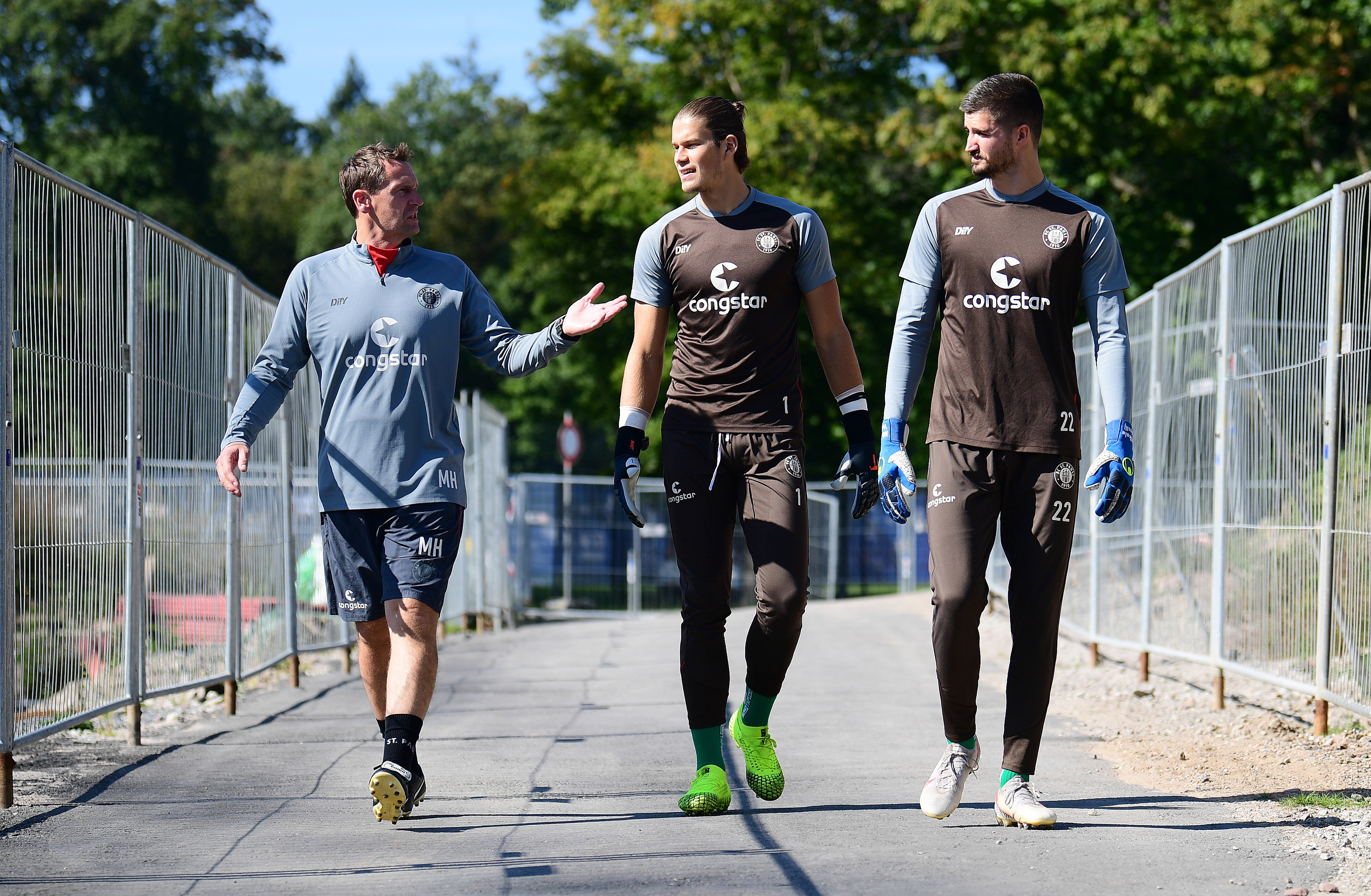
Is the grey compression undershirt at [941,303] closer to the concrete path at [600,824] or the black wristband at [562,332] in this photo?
the black wristband at [562,332]

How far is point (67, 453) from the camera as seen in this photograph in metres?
5.54

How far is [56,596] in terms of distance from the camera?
5.47 meters

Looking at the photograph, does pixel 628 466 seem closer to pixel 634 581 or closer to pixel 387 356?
pixel 387 356

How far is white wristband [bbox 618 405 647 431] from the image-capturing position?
485 centimetres

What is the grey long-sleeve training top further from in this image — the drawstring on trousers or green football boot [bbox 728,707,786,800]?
green football boot [bbox 728,707,786,800]

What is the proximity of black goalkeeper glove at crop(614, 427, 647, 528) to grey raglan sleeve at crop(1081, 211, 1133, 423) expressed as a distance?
145 cm

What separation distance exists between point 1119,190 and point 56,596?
1917 centimetres

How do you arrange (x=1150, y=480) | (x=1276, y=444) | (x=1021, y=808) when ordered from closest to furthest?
(x=1021, y=808)
(x=1276, y=444)
(x=1150, y=480)

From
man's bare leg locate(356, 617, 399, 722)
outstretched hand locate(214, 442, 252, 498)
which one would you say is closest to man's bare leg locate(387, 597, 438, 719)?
man's bare leg locate(356, 617, 399, 722)

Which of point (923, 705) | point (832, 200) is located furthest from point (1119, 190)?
point (923, 705)

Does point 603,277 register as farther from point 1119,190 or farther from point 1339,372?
point 1339,372

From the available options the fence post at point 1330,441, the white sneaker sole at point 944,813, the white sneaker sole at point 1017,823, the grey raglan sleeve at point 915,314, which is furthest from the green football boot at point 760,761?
the fence post at point 1330,441

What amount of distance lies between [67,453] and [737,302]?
2643 millimetres

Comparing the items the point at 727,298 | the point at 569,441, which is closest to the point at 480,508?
the point at 569,441
